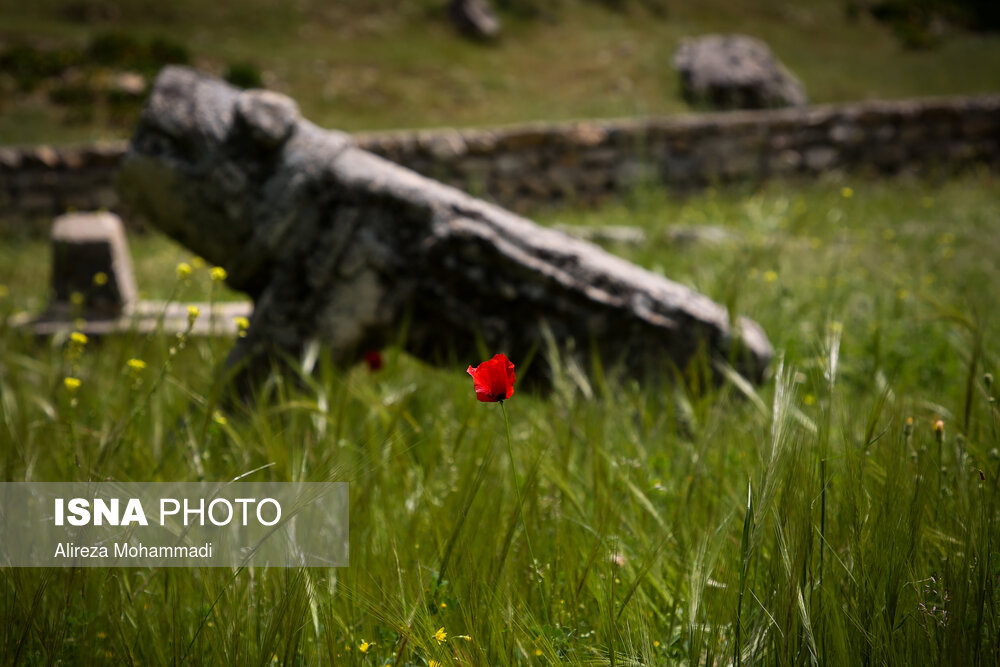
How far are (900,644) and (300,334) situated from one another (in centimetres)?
205

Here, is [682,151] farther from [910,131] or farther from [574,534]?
[574,534]

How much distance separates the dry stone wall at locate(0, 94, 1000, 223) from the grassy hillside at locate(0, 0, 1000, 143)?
2.34 meters

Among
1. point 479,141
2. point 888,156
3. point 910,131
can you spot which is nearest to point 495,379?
point 479,141

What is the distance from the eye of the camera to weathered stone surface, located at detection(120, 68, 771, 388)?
2457 mm

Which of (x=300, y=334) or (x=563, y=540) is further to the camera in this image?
(x=300, y=334)

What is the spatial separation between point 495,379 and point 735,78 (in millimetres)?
10624

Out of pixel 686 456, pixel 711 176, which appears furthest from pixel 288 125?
pixel 711 176

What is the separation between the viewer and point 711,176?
809 cm

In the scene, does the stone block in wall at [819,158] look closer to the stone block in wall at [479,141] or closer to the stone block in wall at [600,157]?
the stone block in wall at [600,157]

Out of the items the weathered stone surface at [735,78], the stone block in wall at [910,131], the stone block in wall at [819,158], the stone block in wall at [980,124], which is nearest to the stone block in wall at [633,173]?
the stone block in wall at [819,158]

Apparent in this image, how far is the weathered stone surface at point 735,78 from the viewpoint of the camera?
10.4 meters

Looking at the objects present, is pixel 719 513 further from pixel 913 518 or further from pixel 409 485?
pixel 409 485

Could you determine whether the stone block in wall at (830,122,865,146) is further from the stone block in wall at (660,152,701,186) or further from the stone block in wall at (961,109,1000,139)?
the stone block in wall at (660,152,701,186)

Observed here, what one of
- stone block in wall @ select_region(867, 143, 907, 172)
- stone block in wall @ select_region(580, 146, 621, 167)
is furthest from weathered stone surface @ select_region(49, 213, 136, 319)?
stone block in wall @ select_region(867, 143, 907, 172)
